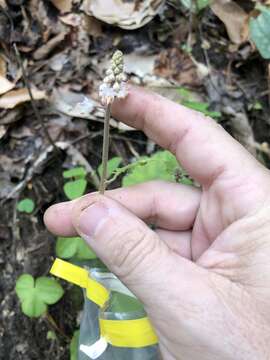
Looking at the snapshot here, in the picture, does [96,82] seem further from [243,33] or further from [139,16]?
[243,33]

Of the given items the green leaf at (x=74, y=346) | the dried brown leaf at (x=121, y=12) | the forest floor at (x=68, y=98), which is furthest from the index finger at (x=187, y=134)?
the dried brown leaf at (x=121, y=12)

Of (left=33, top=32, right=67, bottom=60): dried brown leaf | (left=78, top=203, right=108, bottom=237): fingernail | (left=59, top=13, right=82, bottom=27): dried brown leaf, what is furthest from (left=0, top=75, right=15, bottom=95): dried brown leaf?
(left=78, top=203, right=108, bottom=237): fingernail

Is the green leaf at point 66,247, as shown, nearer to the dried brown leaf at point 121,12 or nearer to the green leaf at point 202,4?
the dried brown leaf at point 121,12

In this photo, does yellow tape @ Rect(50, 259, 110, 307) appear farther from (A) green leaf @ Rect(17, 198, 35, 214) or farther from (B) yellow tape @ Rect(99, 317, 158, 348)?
(A) green leaf @ Rect(17, 198, 35, 214)

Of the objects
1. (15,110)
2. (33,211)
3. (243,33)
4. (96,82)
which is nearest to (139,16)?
(96,82)

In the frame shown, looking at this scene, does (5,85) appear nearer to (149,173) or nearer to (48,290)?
(149,173)

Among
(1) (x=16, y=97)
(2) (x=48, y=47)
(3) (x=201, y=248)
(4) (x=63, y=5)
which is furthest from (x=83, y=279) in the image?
(4) (x=63, y=5)

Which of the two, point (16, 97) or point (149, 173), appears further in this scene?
point (16, 97)
